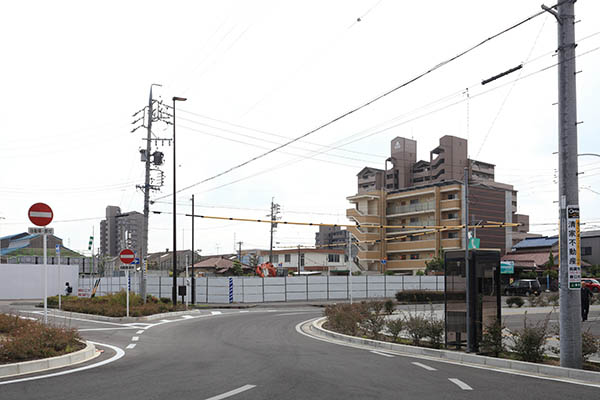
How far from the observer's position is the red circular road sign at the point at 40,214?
526 inches

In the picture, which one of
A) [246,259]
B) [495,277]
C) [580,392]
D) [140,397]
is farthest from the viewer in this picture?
[246,259]

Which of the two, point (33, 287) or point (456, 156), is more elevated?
point (456, 156)

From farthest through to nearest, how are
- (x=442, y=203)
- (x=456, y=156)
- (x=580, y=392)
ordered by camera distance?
(x=456, y=156) < (x=442, y=203) < (x=580, y=392)

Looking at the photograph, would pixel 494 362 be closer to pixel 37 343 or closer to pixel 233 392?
pixel 233 392

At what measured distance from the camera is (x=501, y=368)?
10719 mm

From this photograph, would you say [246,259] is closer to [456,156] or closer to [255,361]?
[456,156]

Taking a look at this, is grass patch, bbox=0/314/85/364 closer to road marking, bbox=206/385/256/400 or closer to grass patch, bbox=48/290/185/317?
road marking, bbox=206/385/256/400

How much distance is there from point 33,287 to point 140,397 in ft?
173

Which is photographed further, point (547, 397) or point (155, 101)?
point (155, 101)

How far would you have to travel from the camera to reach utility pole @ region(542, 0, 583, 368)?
1014cm

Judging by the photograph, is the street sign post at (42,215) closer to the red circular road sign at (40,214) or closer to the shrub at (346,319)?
the red circular road sign at (40,214)

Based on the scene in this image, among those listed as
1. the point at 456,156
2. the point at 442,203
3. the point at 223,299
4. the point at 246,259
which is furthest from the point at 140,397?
the point at 246,259

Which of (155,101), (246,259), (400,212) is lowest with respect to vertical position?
(246,259)

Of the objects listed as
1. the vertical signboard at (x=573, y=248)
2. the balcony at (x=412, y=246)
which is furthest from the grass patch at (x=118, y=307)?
the balcony at (x=412, y=246)
